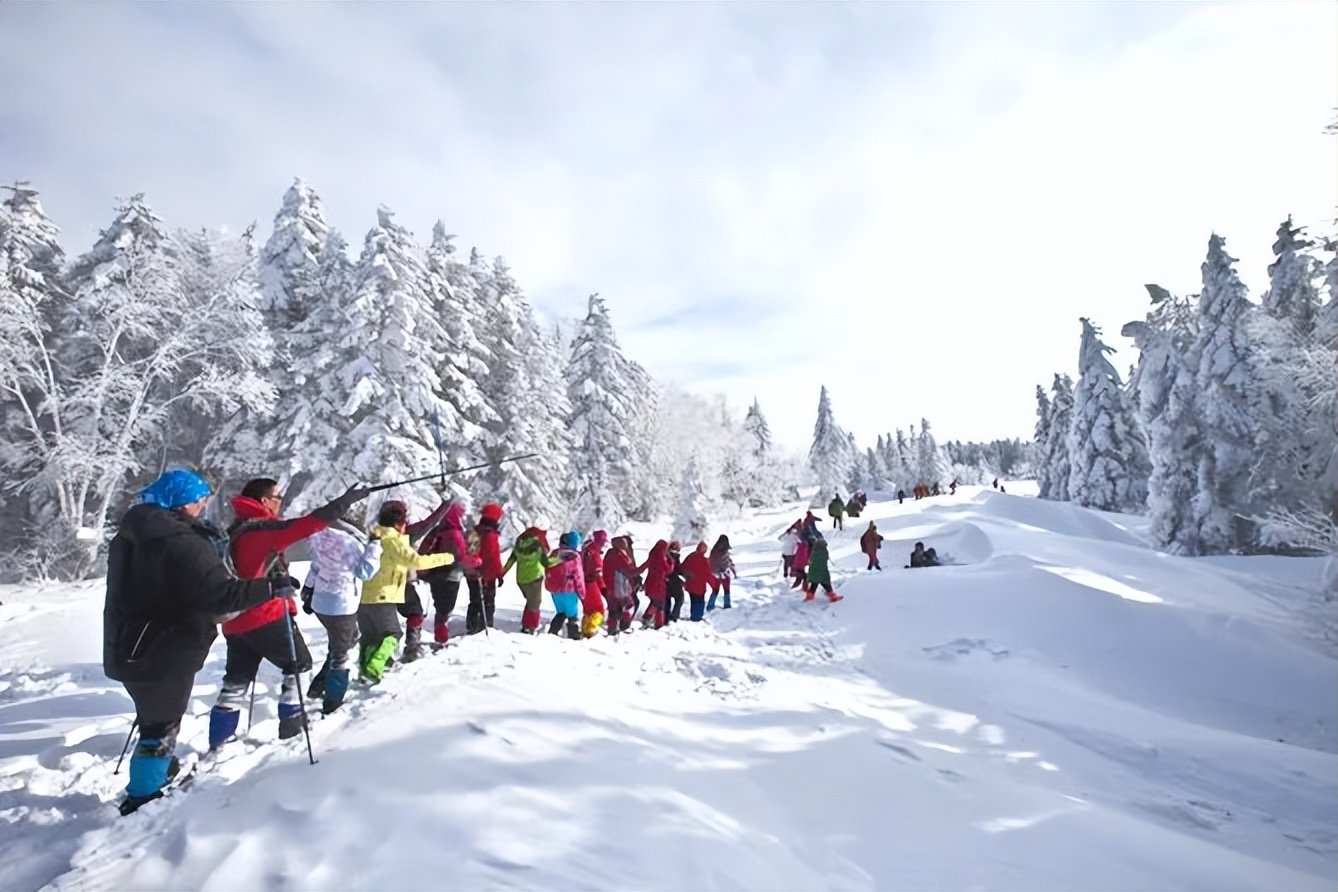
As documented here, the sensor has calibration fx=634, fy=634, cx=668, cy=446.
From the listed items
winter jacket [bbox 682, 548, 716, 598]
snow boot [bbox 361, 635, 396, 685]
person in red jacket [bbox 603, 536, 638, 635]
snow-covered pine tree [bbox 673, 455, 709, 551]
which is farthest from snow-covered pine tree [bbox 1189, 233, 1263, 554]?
snow boot [bbox 361, 635, 396, 685]

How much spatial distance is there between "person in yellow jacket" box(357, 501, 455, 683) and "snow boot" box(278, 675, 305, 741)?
105 cm

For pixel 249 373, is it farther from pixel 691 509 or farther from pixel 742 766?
pixel 691 509

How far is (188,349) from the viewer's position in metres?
22.2

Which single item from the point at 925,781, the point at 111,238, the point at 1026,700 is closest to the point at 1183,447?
the point at 1026,700

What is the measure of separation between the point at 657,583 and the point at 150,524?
30.8ft

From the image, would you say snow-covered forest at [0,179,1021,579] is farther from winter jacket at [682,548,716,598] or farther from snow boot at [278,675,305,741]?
snow boot at [278,675,305,741]

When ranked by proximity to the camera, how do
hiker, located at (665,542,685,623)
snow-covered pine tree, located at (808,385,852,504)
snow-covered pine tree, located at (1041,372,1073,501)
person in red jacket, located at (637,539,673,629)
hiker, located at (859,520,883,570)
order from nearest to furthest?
person in red jacket, located at (637,539,673,629) < hiker, located at (665,542,685,623) < hiker, located at (859,520,883,570) < snow-covered pine tree, located at (1041,372,1073,501) < snow-covered pine tree, located at (808,385,852,504)

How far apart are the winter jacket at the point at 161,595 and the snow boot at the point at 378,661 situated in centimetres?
223

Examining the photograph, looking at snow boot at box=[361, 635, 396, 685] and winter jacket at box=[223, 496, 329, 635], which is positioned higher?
winter jacket at box=[223, 496, 329, 635]

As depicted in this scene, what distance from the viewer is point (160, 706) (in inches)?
152

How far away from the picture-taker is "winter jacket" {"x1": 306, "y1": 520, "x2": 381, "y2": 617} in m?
5.70

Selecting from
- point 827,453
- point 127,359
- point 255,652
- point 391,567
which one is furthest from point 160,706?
point 827,453

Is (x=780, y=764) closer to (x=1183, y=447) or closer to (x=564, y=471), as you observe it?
(x=564, y=471)

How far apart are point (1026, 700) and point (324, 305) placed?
78.1ft
